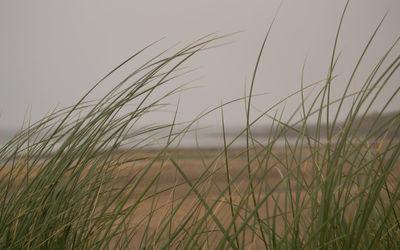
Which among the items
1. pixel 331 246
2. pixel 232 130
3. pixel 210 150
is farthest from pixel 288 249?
pixel 232 130

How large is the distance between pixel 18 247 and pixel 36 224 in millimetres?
20

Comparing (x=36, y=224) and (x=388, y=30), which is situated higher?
(x=388, y=30)

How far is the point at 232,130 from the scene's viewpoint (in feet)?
8.48

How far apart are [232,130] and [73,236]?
2.20 meters

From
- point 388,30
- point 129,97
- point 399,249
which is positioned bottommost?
point 399,249

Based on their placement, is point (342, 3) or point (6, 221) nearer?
point (6, 221)

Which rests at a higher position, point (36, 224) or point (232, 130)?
point (232, 130)

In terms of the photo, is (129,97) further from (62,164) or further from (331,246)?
(331,246)

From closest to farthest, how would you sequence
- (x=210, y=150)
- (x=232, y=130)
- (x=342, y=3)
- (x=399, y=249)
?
(x=399, y=249), (x=210, y=150), (x=232, y=130), (x=342, y=3)

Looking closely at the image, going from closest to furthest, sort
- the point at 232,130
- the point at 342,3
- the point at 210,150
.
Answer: the point at 210,150, the point at 232,130, the point at 342,3

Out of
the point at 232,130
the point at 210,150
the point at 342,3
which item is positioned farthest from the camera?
the point at 342,3

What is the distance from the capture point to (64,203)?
40 cm

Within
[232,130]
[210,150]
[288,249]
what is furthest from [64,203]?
[232,130]

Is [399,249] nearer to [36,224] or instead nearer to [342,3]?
[36,224]
